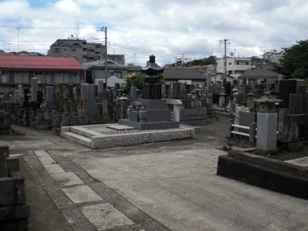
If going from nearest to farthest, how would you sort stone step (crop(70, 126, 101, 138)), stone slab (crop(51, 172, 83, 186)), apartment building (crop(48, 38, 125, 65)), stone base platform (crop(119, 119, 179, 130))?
stone slab (crop(51, 172, 83, 186)), stone step (crop(70, 126, 101, 138)), stone base platform (crop(119, 119, 179, 130)), apartment building (crop(48, 38, 125, 65))

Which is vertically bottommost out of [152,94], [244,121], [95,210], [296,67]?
[95,210]

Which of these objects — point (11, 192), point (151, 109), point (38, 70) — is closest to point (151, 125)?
point (151, 109)

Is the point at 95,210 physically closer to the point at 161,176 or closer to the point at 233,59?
the point at 161,176

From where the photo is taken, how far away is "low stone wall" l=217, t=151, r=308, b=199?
5102mm

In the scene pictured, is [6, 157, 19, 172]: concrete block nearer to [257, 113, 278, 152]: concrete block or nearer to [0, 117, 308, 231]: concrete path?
[0, 117, 308, 231]: concrete path

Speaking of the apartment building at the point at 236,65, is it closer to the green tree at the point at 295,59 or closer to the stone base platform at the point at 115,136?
the green tree at the point at 295,59

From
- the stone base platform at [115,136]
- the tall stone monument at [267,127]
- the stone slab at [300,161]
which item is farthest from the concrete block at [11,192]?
the stone base platform at [115,136]

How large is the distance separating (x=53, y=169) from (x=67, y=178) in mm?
860

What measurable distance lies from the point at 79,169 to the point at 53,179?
0.92m

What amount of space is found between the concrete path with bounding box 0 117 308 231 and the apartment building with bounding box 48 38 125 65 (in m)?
52.4

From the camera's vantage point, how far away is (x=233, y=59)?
230 ft

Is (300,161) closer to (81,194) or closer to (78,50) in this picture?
(81,194)

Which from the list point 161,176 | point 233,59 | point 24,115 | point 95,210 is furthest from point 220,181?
point 233,59

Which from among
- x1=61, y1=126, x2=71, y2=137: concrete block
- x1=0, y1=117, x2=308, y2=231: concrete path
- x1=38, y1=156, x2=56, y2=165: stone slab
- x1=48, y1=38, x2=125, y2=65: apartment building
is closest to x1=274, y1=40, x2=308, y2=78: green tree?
x1=61, y1=126, x2=71, y2=137: concrete block
